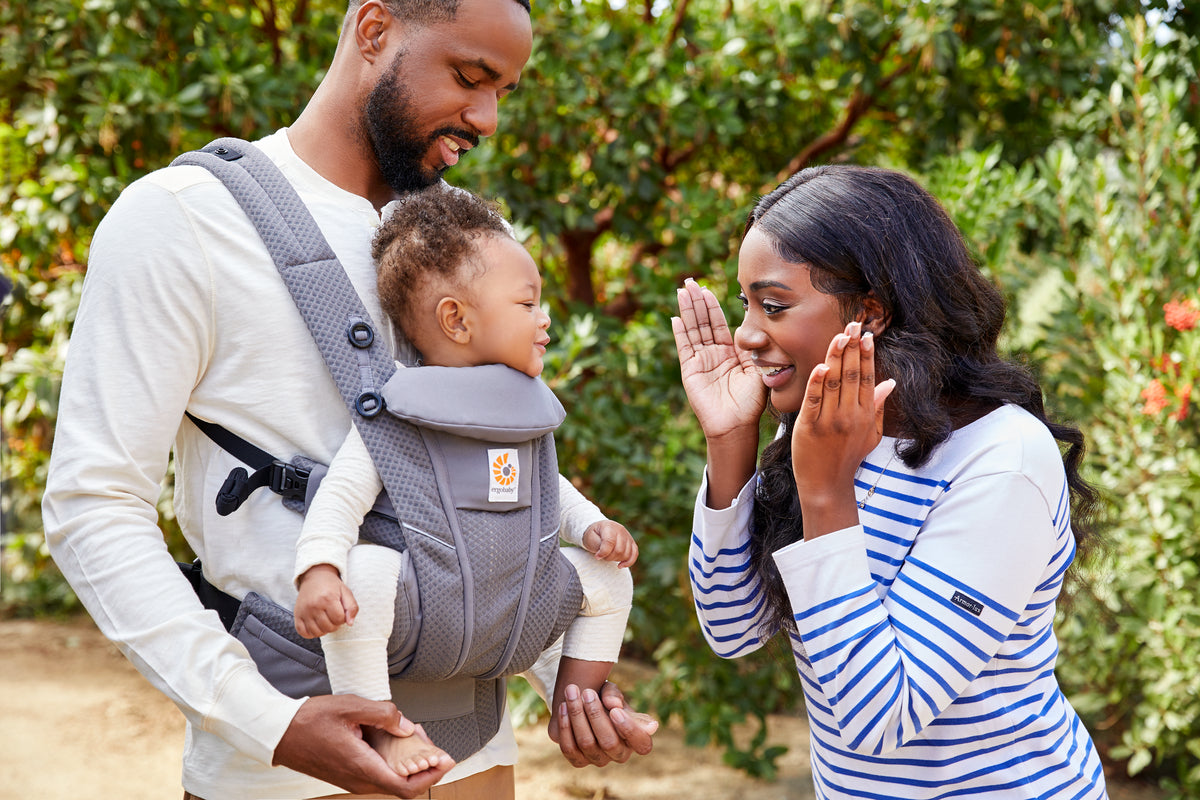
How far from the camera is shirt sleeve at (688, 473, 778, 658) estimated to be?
1975mm

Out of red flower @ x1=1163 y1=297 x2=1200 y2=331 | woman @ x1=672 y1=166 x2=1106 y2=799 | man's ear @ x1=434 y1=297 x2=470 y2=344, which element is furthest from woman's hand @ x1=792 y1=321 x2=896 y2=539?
red flower @ x1=1163 y1=297 x2=1200 y2=331

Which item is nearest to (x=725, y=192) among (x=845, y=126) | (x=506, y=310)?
(x=845, y=126)

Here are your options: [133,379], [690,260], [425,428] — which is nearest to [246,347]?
[133,379]

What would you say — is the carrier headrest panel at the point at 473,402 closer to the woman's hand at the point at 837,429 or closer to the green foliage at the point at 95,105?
the woman's hand at the point at 837,429

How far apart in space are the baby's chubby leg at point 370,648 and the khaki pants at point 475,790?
20cm

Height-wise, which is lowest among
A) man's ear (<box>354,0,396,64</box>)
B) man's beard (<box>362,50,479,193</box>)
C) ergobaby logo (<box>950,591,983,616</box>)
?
ergobaby logo (<box>950,591,983,616</box>)

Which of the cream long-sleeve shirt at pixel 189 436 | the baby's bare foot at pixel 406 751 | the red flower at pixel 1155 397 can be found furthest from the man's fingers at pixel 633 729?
the red flower at pixel 1155 397

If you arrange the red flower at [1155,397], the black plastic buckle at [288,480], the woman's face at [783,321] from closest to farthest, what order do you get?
1. the black plastic buckle at [288,480]
2. the woman's face at [783,321]
3. the red flower at [1155,397]

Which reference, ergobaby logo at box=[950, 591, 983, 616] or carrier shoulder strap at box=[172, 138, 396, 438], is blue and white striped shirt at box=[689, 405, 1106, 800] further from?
carrier shoulder strap at box=[172, 138, 396, 438]

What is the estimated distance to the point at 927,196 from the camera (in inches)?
78.2

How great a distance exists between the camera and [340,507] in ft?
4.80

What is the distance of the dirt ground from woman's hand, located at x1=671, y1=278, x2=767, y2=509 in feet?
10.2

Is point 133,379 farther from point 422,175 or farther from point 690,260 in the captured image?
point 690,260

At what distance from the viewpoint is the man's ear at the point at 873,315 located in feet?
6.19
